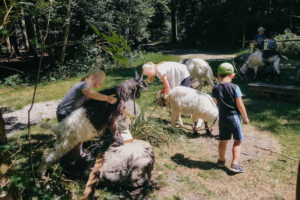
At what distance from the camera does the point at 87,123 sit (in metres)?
3.46

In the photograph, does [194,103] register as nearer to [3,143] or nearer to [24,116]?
[3,143]

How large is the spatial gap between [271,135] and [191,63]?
296 centimetres

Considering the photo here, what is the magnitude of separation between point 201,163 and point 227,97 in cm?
123

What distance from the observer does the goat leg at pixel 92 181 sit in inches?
120

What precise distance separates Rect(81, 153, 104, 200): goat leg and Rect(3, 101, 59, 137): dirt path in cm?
285

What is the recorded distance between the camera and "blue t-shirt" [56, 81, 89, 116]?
3.59m

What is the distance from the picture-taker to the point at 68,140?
11.1 ft

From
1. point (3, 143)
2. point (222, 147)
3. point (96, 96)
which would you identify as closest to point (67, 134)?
point (96, 96)

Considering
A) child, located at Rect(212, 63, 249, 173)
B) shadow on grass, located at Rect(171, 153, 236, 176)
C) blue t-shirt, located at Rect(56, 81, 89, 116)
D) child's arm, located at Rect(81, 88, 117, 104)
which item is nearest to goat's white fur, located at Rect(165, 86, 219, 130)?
child, located at Rect(212, 63, 249, 173)

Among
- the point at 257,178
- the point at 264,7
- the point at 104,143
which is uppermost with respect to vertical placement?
the point at 264,7

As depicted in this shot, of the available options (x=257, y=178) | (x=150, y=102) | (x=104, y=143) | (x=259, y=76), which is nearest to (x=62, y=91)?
(x=150, y=102)

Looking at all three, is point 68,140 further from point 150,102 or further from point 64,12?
point 64,12

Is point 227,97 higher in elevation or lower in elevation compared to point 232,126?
higher

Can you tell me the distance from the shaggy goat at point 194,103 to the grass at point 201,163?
57 cm
